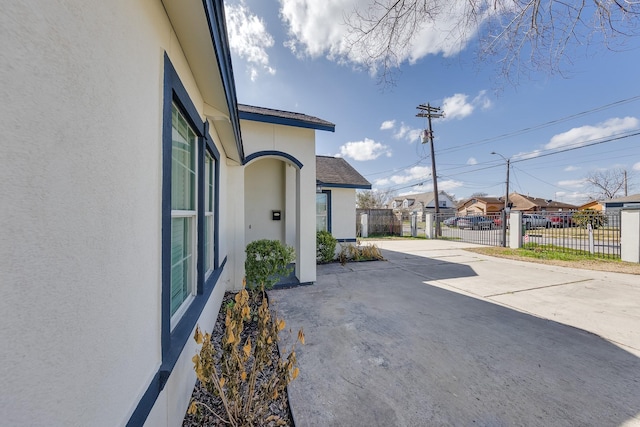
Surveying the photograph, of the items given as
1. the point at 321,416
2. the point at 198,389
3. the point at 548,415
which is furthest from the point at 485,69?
the point at 198,389

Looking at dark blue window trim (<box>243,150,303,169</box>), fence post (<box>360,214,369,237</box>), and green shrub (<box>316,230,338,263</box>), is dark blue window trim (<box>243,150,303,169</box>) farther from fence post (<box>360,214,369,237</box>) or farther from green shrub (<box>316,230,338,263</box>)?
fence post (<box>360,214,369,237</box>)

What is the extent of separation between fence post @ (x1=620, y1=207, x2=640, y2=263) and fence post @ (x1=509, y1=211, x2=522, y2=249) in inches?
124

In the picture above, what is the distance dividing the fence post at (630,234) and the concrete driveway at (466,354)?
3145 millimetres

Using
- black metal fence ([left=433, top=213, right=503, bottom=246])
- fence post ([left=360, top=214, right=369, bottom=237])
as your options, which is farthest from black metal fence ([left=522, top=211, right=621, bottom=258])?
fence post ([left=360, top=214, right=369, bottom=237])

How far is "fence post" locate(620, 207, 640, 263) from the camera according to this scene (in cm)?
730

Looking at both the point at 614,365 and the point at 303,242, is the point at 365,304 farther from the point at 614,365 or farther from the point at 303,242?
the point at 614,365

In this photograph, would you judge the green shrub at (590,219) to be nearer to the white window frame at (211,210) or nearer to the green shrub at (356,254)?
the green shrub at (356,254)

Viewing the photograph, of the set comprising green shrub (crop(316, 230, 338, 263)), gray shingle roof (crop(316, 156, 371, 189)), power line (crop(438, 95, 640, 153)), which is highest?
power line (crop(438, 95, 640, 153))

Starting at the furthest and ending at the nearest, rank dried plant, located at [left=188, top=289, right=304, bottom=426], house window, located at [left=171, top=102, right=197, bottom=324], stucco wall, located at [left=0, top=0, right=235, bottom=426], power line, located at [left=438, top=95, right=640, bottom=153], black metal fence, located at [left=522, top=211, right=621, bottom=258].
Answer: power line, located at [left=438, top=95, right=640, bottom=153] → black metal fence, located at [left=522, top=211, right=621, bottom=258] → house window, located at [left=171, top=102, right=197, bottom=324] → dried plant, located at [left=188, top=289, right=304, bottom=426] → stucco wall, located at [left=0, top=0, right=235, bottom=426]

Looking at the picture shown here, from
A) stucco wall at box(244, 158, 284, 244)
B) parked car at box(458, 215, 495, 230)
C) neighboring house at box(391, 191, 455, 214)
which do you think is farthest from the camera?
neighboring house at box(391, 191, 455, 214)

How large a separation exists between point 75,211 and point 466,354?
12.1 feet

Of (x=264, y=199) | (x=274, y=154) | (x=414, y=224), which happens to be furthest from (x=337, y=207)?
(x=414, y=224)

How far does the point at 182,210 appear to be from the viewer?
2174 millimetres

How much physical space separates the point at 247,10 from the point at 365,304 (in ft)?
16.2
